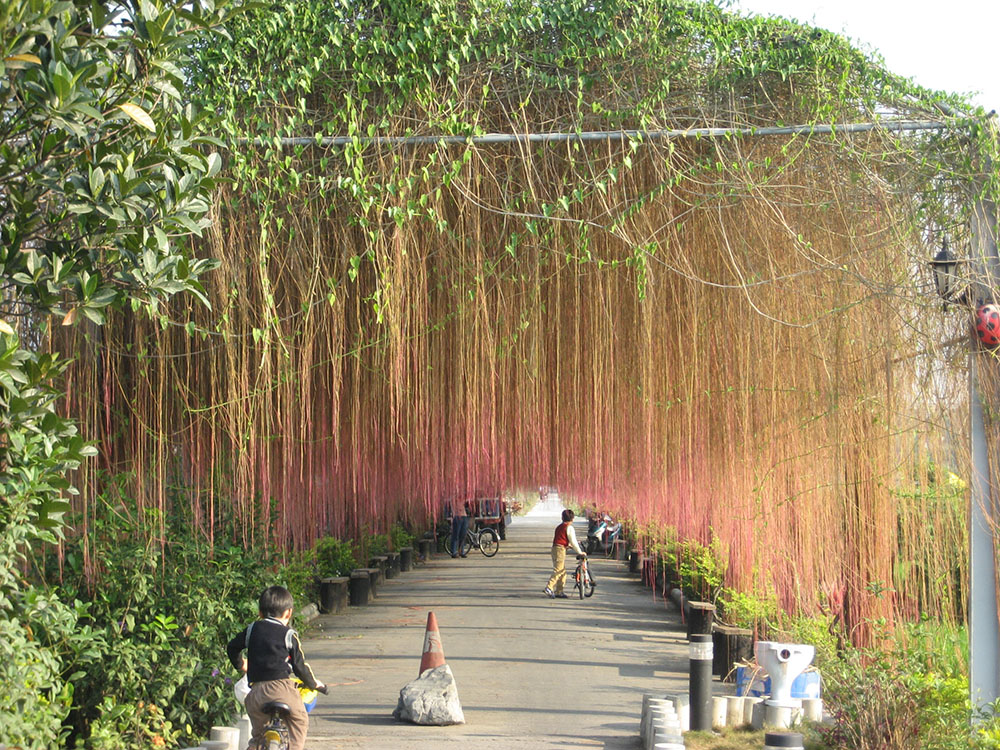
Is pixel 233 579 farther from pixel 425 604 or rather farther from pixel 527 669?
pixel 425 604

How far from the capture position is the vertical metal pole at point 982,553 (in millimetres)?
4844

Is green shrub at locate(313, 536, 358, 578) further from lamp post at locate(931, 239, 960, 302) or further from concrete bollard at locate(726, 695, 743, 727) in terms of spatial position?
lamp post at locate(931, 239, 960, 302)

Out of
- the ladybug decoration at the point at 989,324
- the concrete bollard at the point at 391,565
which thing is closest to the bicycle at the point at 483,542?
the concrete bollard at the point at 391,565

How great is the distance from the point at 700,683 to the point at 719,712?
0.34 meters

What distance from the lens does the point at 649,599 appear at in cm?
1623

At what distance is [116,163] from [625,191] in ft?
9.14

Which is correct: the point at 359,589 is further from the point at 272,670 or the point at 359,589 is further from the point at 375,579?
the point at 272,670

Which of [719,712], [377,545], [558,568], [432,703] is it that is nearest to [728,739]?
[719,712]

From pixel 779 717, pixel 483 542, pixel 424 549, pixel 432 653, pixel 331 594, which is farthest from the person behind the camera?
pixel 483 542

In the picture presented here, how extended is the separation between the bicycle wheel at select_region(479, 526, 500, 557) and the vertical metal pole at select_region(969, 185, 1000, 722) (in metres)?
21.0

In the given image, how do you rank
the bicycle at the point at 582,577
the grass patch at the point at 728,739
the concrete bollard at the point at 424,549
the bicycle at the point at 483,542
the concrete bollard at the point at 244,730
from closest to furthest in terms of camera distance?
1. the concrete bollard at the point at 244,730
2. the grass patch at the point at 728,739
3. the bicycle at the point at 582,577
4. the concrete bollard at the point at 424,549
5. the bicycle at the point at 483,542

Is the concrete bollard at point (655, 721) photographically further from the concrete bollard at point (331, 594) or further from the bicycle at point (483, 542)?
the bicycle at point (483, 542)

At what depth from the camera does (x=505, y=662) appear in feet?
32.6

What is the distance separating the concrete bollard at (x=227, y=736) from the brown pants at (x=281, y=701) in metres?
1.05
